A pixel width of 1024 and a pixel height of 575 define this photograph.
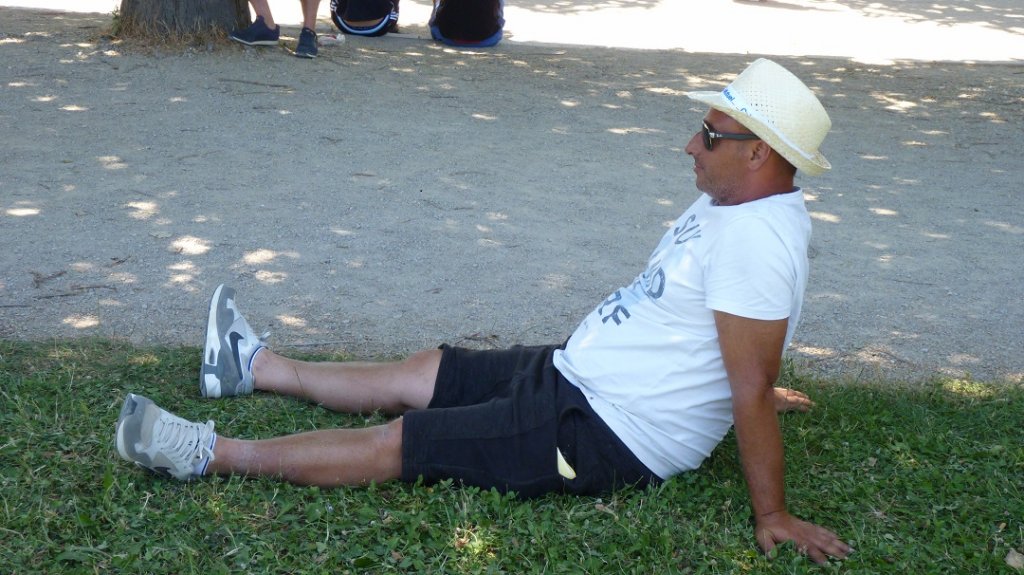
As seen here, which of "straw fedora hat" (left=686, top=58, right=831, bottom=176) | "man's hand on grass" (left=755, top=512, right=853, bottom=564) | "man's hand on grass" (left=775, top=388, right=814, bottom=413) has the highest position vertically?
"straw fedora hat" (left=686, top=58, right=831, bottom=176)

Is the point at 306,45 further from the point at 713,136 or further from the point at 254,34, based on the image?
the point at 713,136

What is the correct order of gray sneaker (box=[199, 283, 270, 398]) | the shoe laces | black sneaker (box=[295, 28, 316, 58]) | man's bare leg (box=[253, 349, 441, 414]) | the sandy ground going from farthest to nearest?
black sneaker (box=[295, 28, 316, 58]), the sandy ground, gray sneaker (box=[199, 283, 270, 398]), man's bare leg (box=[253, 349, 441, 414]), the shoe laces

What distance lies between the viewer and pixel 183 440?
3014 millimetres

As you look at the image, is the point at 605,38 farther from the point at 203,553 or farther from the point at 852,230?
the point at 203,553

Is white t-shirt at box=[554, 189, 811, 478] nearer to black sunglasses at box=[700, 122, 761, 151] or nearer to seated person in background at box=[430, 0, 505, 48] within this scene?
black sunglasses at box=[700, 122, 761, 151]

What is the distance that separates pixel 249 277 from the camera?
4.85 m

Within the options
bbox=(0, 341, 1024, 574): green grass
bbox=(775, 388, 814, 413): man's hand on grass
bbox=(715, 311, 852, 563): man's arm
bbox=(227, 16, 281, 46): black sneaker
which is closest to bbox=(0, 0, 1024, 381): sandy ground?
bbox=(227, 16, 281, 46): black sneaker

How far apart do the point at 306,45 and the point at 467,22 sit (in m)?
1.79

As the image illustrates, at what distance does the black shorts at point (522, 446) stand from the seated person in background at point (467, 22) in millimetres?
7344

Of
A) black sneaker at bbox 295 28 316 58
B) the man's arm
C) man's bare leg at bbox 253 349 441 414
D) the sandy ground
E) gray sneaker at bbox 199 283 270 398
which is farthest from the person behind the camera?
black sneaker at bbox 295 28 316 58

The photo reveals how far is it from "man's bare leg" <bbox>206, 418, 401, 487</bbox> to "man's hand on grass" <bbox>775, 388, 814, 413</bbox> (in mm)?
1408

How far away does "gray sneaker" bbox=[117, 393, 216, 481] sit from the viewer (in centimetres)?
290

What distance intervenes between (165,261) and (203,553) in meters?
2.47

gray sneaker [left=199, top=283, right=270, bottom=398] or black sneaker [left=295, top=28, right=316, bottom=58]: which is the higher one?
black sneaker [left=295, top=28, right=316, bottom=58]
